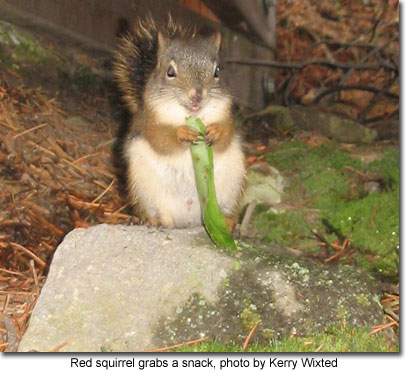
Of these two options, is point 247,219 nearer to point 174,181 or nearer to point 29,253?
point 174,181

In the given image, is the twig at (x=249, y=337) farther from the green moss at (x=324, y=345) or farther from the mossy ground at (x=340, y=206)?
the mossy ground at (x=340, y=206)

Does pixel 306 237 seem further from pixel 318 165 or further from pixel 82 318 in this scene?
pixel 82 318

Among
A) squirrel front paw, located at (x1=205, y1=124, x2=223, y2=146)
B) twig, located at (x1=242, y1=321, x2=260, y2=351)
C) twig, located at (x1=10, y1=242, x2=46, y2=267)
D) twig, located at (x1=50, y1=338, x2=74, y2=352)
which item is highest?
squirrel front paw, located at (x1=205, y1=124, x2=223, y2=146)

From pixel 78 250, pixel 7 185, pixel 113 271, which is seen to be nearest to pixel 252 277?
pixel 113 271

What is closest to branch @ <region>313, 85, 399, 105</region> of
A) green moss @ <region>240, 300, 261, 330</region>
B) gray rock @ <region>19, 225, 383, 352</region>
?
gray rock @ <region>19, 225, 383, 352</region>

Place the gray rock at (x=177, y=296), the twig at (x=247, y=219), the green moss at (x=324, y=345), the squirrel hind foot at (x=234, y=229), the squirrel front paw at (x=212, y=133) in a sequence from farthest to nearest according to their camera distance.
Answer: the twig at (x=247, y=219)
the squirrel hind foot at (x=234, y=229)
the squirrel front paw at (x=212, y=133)
the gray rock at (x=177, y=296)
the green moss at (x=324, y=345)

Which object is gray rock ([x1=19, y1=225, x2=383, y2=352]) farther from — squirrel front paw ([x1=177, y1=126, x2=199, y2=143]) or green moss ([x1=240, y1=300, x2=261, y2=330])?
squirrel front paw ([x1=177, y1=126, x2=199, y2=143])

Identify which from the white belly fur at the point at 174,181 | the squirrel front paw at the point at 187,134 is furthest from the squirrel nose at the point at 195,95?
the white belly fur at the point at 174,181
